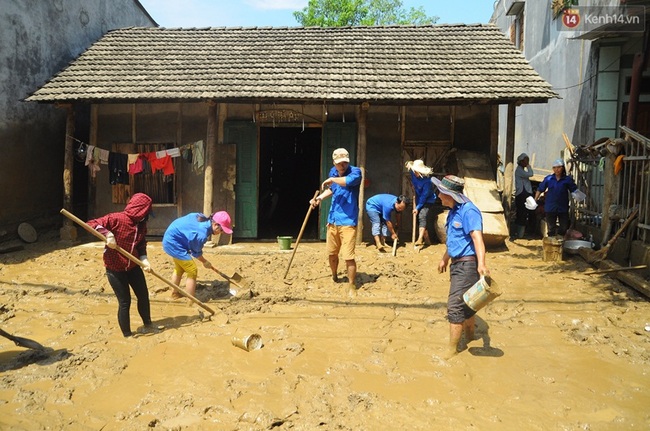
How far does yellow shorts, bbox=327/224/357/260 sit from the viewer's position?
6.97m

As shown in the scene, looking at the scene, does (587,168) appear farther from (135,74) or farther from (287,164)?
(135,74)

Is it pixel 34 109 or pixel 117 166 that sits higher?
pixel 34 109

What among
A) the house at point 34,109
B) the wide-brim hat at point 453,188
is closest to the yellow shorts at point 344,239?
the wide-brim hat at point 453,188

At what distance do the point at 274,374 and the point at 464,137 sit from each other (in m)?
8.10

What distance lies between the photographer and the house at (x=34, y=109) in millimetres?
10219

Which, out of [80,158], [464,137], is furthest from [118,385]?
[464,137]

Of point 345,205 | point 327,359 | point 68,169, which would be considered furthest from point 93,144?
point 327,359

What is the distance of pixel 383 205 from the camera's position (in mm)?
9961

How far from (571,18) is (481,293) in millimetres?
10150

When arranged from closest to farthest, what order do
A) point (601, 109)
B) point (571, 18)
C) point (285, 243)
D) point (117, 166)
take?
point (285, 243) → point (117, 166) → point (601, 109) → point (571, 18)

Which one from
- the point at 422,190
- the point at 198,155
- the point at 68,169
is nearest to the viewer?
the point at 422,190

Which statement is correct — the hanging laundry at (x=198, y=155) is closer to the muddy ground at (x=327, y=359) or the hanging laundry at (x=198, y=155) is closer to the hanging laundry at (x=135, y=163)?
the hanging laundry at (x=135, y=163)

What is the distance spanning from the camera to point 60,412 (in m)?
3.97

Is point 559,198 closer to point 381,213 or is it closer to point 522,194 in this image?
point 522,194
